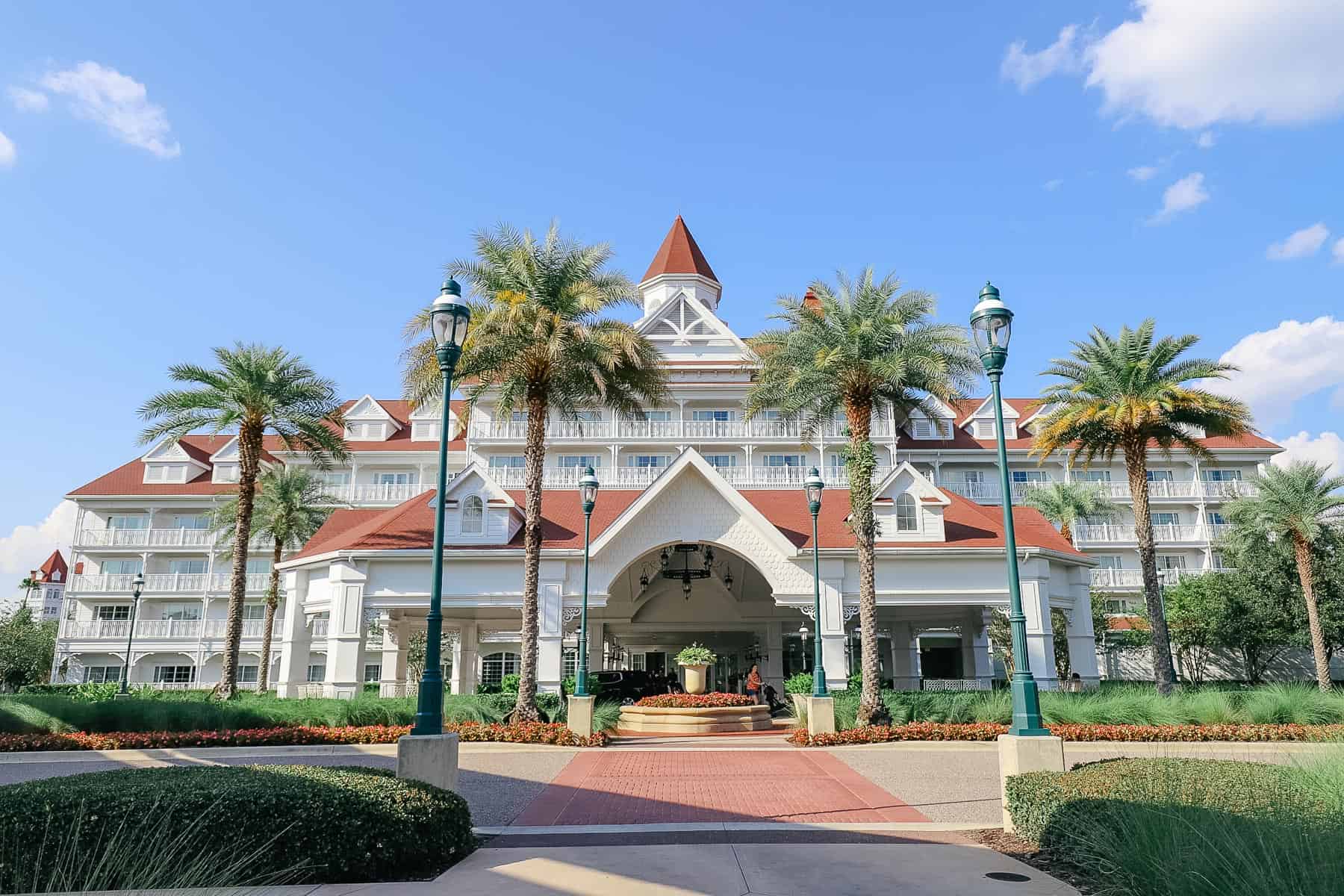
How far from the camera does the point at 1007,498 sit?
11.0 meters

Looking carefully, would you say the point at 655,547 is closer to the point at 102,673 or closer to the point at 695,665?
the point at 695,665

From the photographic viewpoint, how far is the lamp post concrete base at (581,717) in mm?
20125

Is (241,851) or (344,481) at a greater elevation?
(344,481)

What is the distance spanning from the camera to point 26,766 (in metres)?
16.8

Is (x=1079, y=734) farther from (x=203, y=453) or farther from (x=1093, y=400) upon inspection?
(x=203, y=453)

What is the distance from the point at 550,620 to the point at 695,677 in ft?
16.0

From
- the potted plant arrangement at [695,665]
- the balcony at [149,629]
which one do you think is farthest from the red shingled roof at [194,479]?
the potted plant arrangement at [695,665]

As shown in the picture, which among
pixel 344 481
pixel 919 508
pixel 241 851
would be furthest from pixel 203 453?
pixel 241 851

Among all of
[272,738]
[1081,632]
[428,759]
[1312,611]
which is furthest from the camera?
[1312,611]

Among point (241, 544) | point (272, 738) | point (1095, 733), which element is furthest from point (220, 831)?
point (241, 544)

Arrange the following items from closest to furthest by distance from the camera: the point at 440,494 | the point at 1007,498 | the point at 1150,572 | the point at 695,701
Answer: the point at 1007,498, the point at 440,494, the point at 695,701, the point at 1150,572

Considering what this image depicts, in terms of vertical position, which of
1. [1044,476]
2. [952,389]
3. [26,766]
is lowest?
[26,766]

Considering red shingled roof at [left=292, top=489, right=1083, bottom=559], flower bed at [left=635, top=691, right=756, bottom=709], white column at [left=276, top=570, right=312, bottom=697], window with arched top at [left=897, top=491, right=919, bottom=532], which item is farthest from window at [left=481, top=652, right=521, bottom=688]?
window with arched top at [left=897, top=491, right=919, bottom=532]

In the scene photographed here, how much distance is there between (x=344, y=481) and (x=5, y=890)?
1924 inches
